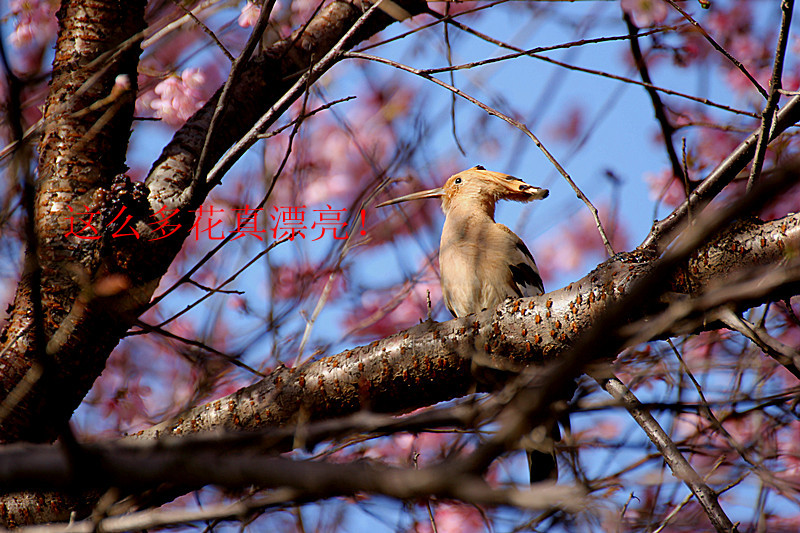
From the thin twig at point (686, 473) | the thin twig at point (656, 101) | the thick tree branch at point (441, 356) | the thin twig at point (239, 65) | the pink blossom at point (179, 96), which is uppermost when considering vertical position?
the pink blossom at point (179, 96)

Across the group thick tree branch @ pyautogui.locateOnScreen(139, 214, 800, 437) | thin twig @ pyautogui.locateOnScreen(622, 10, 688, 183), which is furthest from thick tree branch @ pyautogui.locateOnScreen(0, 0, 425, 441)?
thin twig @ pyautogui.locateOnScreen(622, 10, 688, 183)

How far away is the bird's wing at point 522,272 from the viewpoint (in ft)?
13.3

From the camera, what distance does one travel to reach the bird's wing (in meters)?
4.04

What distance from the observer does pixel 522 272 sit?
407 cm

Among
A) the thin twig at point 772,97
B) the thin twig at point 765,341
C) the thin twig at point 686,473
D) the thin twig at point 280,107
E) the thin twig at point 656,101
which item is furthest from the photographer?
the thin twig at point 656,101

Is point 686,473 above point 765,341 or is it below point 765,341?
below

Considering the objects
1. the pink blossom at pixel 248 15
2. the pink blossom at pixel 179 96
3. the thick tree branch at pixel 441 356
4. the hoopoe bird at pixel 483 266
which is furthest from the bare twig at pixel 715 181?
the pink blossom at pixel 179 96

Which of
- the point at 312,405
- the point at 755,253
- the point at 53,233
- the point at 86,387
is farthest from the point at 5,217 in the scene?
the point at 755,253

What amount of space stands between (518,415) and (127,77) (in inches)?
117

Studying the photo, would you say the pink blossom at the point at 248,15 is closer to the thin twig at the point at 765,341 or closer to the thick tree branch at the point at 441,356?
the thick tree branch at the point at 441,356

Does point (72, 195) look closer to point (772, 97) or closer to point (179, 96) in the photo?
point (179, 96)

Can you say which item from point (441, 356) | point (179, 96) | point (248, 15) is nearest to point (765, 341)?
point (441, 356)

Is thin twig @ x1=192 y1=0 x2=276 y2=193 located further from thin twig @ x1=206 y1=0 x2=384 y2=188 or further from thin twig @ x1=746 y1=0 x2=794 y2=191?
thin twig @ x1=746 y1=0 x2=794 y2=191

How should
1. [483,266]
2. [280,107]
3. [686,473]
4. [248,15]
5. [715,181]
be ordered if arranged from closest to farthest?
1. [686,473]
2. [715,181]
3. [280,107]
4. [483,266]
5. [248,15]
